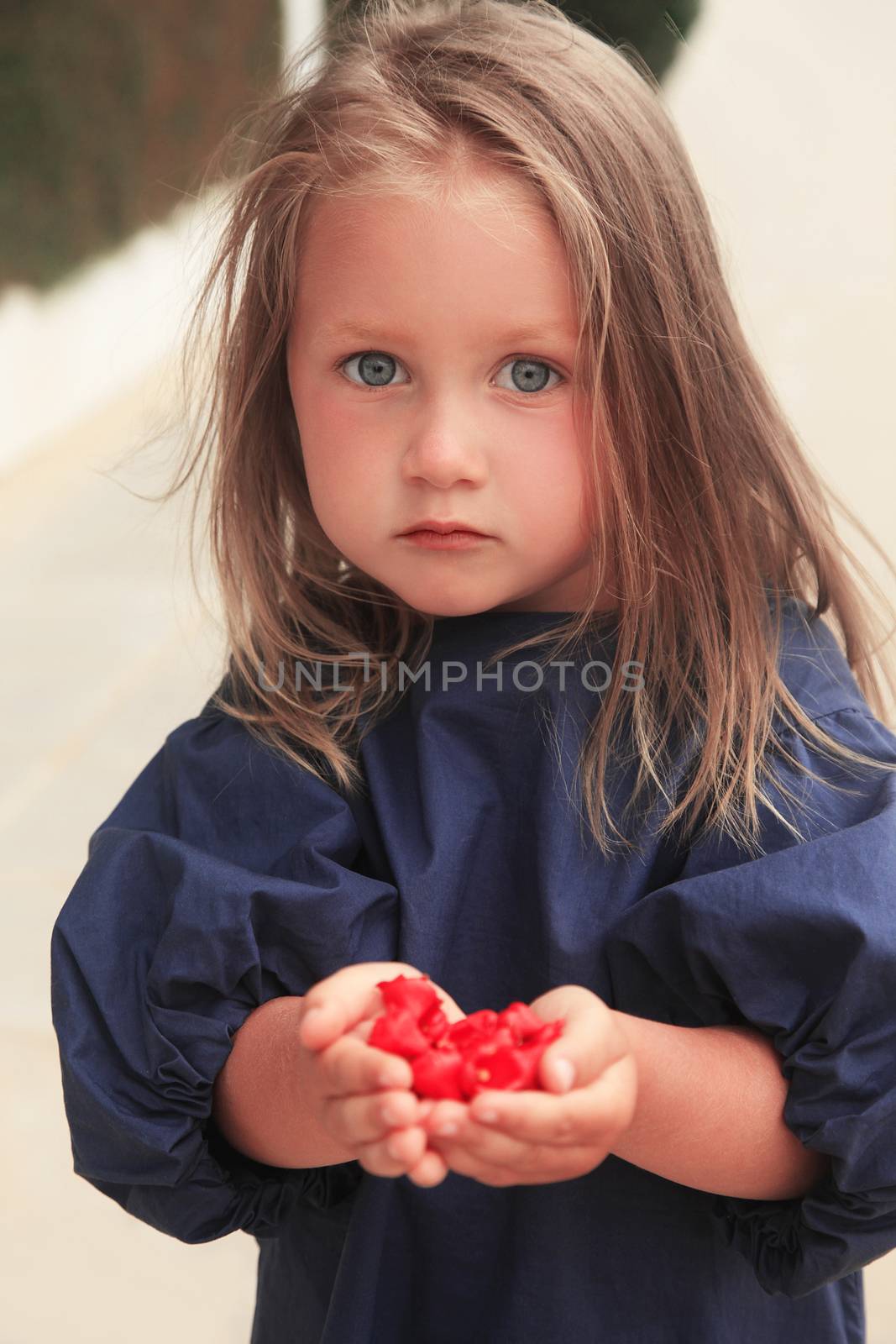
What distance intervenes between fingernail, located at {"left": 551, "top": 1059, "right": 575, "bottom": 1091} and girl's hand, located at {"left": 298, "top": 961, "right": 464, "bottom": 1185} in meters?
0.06

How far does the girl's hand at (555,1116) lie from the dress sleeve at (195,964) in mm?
237

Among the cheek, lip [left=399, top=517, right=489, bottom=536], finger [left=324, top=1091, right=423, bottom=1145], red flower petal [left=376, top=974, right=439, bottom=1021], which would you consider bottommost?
finger [left=324, top=1091, right=423, bottom=1145]

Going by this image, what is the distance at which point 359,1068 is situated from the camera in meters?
0.74

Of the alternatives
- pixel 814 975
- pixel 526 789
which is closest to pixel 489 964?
pixel 526 789

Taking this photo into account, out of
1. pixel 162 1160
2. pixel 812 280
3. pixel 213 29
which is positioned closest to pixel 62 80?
pixel 213 29

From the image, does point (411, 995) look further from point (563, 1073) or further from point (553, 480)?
point (553, 480)

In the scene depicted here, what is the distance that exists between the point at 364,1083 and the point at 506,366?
445 millimetres

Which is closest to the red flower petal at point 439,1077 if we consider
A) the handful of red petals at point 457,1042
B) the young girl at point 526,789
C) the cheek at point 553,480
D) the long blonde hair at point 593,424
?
the handful of red petals at point 457,1042

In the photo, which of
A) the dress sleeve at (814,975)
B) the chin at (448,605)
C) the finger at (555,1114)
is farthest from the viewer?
the chin at (448,605)

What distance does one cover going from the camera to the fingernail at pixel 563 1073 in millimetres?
731

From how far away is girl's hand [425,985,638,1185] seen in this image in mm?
717

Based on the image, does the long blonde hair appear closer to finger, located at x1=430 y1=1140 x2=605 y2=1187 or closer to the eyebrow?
the eyebrow

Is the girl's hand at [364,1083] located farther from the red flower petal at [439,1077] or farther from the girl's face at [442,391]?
the girl's face at [442,391]

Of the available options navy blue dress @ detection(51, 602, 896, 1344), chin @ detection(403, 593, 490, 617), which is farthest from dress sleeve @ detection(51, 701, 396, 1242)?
chin @ detection(403, 593, 490, 617)
